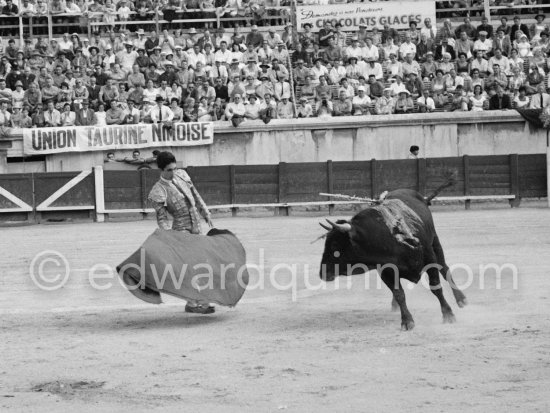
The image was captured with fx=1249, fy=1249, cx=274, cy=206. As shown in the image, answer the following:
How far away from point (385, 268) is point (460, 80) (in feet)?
47.1

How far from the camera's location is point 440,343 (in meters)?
9.05

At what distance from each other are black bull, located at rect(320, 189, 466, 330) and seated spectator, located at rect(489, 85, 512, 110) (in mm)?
14277

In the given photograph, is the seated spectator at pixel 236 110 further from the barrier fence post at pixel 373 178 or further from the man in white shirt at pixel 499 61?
the man in white shirt at pixel 499 61

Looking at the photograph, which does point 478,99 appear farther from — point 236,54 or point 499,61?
point 236,54

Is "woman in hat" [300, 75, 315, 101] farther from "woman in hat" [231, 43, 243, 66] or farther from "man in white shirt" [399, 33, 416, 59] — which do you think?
"man in white shirt" [399, 33, 416, 59]

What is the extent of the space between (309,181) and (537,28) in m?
5.95

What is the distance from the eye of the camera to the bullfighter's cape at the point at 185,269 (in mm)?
10219

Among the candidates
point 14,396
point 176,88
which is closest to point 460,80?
point 176,88

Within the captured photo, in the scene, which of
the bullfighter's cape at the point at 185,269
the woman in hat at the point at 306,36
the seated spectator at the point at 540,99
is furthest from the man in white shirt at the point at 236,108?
the bullfighter's cape at the point at 185,269

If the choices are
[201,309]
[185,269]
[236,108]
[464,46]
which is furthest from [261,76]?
[185,269]

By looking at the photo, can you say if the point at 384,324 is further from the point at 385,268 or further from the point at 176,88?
the point at 176,88

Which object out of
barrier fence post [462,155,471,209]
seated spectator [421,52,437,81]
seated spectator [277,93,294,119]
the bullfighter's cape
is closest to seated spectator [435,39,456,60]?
seated spectator [421,52,437,81]

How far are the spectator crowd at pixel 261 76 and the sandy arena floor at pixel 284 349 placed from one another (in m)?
8.69

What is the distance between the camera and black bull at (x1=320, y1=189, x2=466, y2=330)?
9.77 m
